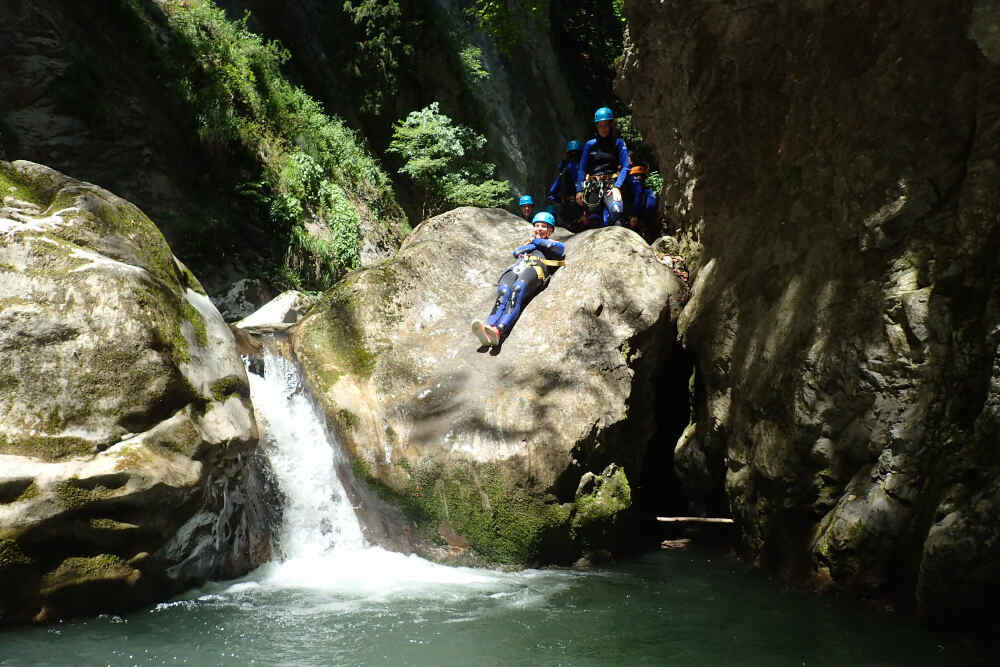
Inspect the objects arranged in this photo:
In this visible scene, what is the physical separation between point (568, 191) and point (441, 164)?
20.3 ft

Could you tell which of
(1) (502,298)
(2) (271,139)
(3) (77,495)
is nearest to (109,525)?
(3) (77,495)

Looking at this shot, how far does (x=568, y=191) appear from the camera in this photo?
37.7 feet

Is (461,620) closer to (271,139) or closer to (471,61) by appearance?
(271,139)

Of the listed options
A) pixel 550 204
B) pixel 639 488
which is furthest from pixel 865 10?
pixel 550 204

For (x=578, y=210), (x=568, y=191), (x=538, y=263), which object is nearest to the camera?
(x=538, y=263)

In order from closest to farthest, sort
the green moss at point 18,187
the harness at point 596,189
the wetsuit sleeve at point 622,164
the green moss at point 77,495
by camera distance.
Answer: the green moss at point 77,495 → the green moss at point 18,187 → the wetsuit sleeve at point 622,164 → the harness at point 596,189

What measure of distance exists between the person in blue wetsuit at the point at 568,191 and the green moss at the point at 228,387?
6172mm

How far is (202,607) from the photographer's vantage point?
4.89 metres

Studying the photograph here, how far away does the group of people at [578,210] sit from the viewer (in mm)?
7406

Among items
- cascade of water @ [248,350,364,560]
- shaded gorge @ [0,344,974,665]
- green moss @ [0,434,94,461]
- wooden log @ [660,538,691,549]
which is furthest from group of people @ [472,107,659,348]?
green moss @ [0,434,94,461]

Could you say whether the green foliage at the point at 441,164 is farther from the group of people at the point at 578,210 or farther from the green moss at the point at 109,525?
the green moss at the point at 109,525

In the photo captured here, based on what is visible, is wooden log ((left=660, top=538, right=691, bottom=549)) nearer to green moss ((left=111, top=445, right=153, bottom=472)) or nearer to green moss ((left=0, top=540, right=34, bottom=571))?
green moss ((left=111, top=445, right=153, bottom=472))

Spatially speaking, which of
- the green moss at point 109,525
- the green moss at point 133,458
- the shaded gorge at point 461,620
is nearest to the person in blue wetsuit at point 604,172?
the shaded gorge at point 461,620

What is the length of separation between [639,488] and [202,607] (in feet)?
14.6
